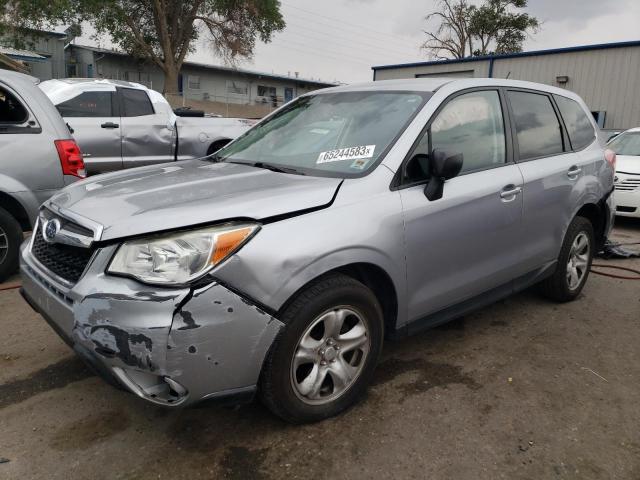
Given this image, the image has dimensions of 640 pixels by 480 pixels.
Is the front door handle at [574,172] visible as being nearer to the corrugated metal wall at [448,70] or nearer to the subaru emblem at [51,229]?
the subaru emblem at [51,229]

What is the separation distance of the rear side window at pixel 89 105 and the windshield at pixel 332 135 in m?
5.03

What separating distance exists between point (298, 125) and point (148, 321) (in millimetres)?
1856

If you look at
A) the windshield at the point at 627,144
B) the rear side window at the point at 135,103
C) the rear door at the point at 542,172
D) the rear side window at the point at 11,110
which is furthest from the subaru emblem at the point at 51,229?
the windshield at the point at 627,144

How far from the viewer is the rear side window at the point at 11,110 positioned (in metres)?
4.49

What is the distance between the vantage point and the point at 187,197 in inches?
94.8

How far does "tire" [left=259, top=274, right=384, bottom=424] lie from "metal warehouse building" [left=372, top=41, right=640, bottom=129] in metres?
18.9

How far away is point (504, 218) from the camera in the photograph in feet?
10.7

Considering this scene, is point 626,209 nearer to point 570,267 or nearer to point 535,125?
point 570,267

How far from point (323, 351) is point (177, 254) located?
85 centimetres

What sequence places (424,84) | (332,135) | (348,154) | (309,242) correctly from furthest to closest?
(424,84) → (332,135) → (348,154) → (309,242)

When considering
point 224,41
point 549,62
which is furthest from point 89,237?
point 224,41

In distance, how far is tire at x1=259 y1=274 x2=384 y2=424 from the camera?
2.27m

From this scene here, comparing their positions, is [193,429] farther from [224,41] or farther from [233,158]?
[224,41]

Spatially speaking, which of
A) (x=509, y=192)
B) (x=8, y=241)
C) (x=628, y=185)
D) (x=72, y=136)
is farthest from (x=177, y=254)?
(x=628, y=185)
